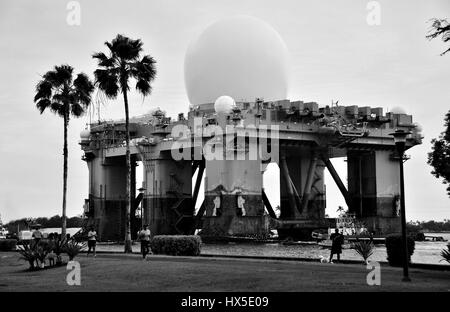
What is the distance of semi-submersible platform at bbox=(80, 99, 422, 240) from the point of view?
339 ft

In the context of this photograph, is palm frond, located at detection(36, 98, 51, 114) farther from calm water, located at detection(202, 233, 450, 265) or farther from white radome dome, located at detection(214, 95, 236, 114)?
white radome dome, located at detection(214, 95, 236, 114)

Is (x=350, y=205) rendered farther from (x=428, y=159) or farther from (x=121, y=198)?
(x=428, y=159)

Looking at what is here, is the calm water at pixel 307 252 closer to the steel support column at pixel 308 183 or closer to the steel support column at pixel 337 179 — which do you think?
the steel support column at pixel 308 183

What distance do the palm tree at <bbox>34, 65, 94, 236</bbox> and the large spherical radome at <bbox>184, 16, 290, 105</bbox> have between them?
45.7 meters

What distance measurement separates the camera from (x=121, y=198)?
13112 cm

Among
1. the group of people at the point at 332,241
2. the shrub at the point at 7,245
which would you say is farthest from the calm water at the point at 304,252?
the group of people at the point at 332,241

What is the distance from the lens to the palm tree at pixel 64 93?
67.1 m

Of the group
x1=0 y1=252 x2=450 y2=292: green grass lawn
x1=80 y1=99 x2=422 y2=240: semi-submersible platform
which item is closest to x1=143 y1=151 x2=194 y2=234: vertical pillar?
x1=80 y1=99 x2=422 y2=240: semi-submersible platform

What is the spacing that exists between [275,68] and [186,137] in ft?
57.6

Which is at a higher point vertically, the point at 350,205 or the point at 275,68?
the point at 275,68

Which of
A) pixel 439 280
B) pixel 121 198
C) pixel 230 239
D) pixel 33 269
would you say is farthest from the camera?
pixel 121 198

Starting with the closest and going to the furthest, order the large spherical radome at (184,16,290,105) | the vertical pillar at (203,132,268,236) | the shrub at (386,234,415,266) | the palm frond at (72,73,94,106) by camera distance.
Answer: the shrub at (386,234,415,266)
the palm frond at (72,73,94,106)
the vertical pillar at (203,132,268,236)
the large spherical radome at (184,16,290,105)

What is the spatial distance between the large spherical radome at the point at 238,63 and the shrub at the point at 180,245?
6108 cm

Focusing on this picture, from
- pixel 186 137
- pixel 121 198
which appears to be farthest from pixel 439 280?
pixel 121 198
